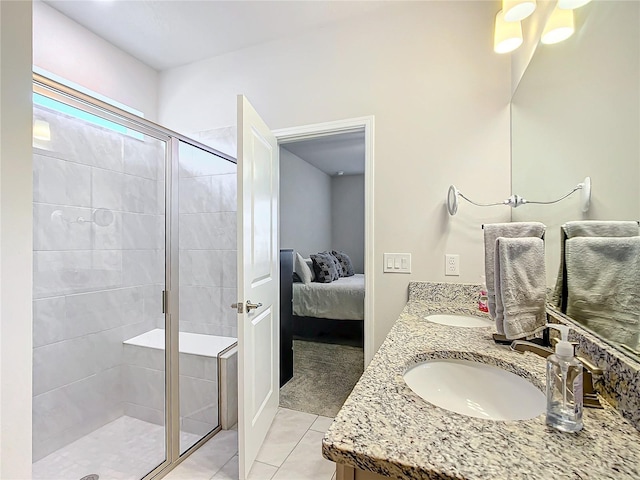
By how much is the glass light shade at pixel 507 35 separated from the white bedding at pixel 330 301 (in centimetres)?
272

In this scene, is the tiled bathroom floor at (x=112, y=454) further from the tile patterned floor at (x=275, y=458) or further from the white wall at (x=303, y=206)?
the white wall at (x=303, y=206)

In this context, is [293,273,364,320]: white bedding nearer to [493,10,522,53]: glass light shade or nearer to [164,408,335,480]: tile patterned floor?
[164,408,335,480]: tile patterned floor

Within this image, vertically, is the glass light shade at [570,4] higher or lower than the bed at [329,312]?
higher

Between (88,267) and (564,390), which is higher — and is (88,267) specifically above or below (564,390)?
above

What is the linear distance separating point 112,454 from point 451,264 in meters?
2.27

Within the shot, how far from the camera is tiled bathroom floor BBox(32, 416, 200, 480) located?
162 centimetres

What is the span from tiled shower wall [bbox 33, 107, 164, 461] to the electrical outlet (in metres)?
1.75

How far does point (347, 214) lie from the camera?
648 centimetres

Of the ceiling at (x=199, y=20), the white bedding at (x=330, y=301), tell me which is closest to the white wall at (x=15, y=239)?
the ceiling at (x=199, y=20)

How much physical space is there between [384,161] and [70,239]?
2.07 metres

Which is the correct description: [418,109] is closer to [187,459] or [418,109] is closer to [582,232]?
[582,232]

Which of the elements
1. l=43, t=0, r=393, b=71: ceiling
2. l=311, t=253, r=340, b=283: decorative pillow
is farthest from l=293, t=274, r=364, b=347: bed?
l=43, t=0, r=393, b=71: ceiling

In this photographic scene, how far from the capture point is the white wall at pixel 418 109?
1738mm

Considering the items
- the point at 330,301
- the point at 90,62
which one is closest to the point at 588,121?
the point at 90,62
